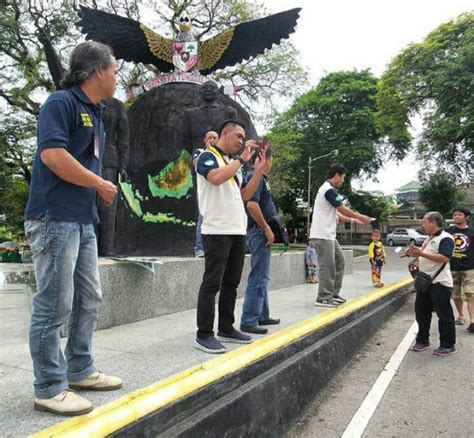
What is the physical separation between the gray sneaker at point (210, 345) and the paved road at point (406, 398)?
729 mm

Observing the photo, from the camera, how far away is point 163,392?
2459 mm

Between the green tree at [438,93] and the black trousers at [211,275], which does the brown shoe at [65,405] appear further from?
the green tree at [438,93]

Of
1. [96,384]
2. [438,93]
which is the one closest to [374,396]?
[96,384]

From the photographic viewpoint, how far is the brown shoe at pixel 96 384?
99.5 inches

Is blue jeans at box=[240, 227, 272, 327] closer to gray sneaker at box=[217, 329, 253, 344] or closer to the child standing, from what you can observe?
gray sneaker at box=[217, 329, 253, 344]

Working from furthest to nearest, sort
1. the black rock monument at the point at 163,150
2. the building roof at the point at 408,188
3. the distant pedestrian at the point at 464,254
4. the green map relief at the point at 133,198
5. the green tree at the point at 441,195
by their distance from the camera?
1. the building roof at the point at 408,188
2. the green tree at the point at 441,195
3. the green map relief at the point at 133,198
4. the black rock monument at the point at 163,150
5. the distant pedestrian at the point at 464,254

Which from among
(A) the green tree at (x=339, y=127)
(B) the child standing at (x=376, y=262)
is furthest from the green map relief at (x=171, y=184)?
(A) the green tree at (x=339, y=127)

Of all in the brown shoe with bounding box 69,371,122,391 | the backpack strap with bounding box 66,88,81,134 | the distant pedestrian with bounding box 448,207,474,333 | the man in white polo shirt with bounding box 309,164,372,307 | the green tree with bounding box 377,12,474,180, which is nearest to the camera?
the backpack strap with bounding box 66,88,81,134

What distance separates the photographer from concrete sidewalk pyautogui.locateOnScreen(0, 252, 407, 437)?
2.26m

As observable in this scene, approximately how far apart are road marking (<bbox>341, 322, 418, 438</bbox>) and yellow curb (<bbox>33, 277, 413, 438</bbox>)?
0.72 metres

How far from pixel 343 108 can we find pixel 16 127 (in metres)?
23.8

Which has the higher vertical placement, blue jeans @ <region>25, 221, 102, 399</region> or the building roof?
the building roof

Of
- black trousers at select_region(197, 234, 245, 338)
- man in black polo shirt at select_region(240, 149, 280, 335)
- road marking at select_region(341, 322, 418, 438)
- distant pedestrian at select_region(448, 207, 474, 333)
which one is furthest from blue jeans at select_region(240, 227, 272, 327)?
distant pedestrian at select_region(448, 207, 474, 333)

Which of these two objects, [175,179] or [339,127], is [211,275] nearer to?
[175,179]
